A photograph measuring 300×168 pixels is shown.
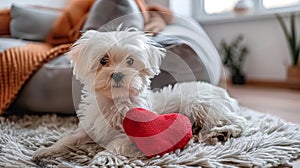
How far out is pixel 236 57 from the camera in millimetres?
3020

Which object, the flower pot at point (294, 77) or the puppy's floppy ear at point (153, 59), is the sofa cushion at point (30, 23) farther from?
the flower pot at point (294, 77)

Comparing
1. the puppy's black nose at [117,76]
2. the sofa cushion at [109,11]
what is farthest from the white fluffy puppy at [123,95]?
the sofa cushion at [109,11]

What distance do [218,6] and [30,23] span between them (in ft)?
6.06

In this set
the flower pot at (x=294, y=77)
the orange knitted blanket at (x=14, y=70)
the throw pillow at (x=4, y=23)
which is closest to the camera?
the orange knitted blanket at (x=14, y=70)

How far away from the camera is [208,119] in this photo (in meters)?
1.13

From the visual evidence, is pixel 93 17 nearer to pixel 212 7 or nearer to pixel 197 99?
pixel 197 99

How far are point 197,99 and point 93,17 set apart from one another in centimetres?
88

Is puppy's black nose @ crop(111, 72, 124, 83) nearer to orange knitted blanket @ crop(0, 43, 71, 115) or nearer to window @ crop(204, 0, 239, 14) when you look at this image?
orange knitted blanket @ crop(0, 43, 71, 115)

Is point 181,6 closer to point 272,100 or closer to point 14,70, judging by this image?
point 272,100

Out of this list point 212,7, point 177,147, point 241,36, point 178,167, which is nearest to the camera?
point 178,167

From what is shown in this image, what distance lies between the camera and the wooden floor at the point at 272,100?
5.56 feet

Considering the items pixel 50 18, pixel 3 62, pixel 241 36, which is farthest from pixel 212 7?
pixel 3 62

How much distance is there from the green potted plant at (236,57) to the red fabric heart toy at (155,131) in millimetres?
2126

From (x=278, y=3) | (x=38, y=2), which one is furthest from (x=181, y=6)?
(x=38, y=2)
